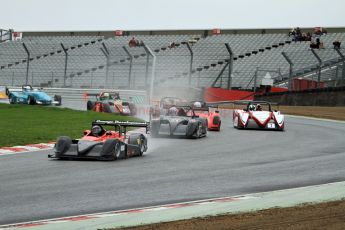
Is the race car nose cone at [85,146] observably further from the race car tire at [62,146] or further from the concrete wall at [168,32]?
the concrete wall at [168,32]

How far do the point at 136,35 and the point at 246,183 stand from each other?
4760 cm

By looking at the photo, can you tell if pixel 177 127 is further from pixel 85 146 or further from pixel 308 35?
pixel 308 35

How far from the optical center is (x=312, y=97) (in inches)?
1268

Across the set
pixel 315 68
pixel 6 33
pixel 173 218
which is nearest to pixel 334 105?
pixel 315 68

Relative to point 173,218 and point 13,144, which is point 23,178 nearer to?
point 173,218

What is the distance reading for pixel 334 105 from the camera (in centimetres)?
3081

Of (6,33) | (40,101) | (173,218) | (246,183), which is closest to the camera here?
(173,218)

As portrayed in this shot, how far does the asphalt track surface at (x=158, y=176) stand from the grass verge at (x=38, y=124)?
2716 mm

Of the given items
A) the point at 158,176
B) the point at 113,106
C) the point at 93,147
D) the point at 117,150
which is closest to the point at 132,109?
the point at 113,106

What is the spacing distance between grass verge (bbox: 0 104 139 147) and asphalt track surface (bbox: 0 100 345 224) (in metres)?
2.72

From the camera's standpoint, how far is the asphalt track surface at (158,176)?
7.31 meters

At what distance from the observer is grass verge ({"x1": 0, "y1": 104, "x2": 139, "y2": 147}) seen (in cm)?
1606

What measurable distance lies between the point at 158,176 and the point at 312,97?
23.7 m

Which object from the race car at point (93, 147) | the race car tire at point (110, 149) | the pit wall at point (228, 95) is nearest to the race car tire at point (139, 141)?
the race car at point (93, 147)
